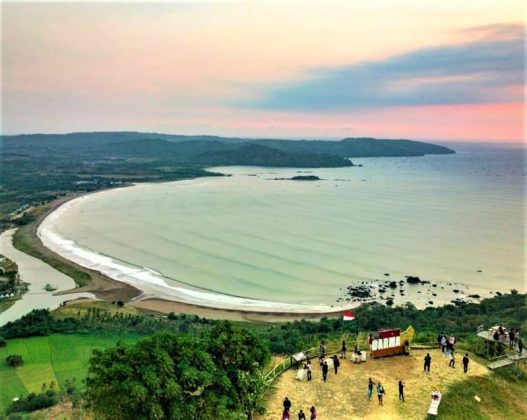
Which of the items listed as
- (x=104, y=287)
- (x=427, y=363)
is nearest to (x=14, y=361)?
(x=104, y=287)

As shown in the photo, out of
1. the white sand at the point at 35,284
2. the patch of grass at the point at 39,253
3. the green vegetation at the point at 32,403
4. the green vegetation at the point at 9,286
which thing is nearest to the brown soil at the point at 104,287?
the patch of grass at the point at 39,253

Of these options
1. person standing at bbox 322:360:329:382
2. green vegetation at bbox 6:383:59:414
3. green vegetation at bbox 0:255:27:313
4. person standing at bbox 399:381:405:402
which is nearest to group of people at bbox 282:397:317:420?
person standing at bbox 322:360:329:382

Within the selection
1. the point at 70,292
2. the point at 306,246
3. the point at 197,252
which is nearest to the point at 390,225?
the point at 306,246

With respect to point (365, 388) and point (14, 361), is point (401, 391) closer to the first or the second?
point (365, 388)

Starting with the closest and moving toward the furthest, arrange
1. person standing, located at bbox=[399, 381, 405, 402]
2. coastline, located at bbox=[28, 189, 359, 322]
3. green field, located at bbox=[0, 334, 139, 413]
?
person standing, located at bbox=[399, 381, 405, 402]
green field, located at bbox=[0, 334, 139, 413]
coastline, located at bbox=[28, 189, 359, 322]

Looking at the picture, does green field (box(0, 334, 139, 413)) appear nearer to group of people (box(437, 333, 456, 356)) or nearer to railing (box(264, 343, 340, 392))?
railing (box(264, 343, 340, 392))

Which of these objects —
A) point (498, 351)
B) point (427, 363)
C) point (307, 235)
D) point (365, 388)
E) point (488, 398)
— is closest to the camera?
point (488, 398)
